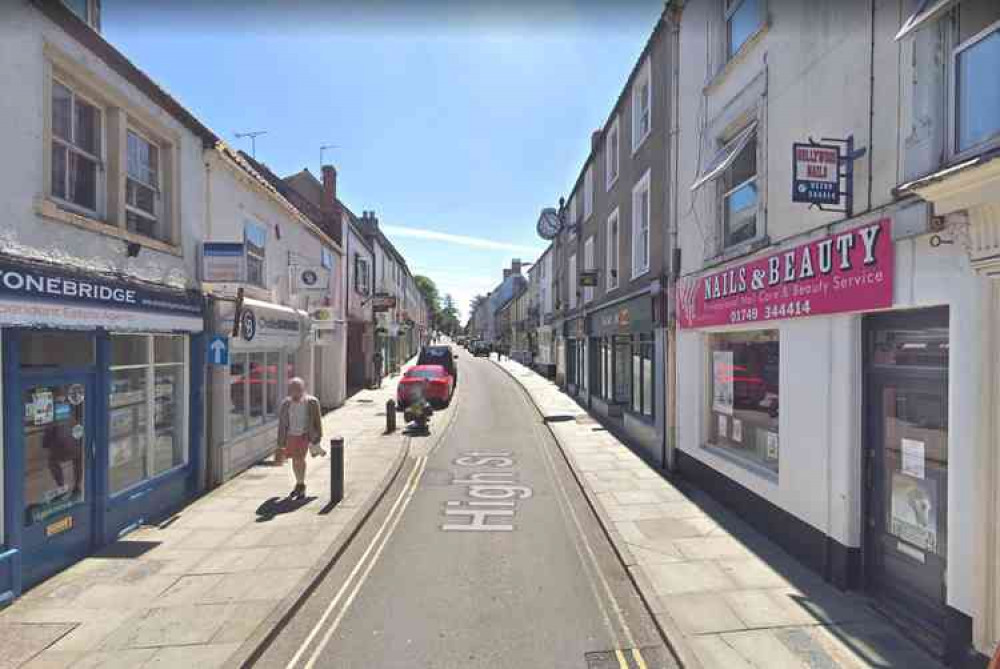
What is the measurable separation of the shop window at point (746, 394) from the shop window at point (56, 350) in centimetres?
882

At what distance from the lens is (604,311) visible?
1555cm

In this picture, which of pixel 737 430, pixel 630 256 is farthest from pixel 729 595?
pixel 630 256

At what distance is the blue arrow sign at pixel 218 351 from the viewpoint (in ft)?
26.3

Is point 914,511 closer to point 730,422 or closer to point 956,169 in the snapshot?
point 956,169

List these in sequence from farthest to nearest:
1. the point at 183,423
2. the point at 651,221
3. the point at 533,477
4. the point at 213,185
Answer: the point at 651,221 → the point at 533,477 → the point at 213,185 → the point at 183,423

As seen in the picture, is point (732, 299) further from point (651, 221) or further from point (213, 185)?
point (213, 185)

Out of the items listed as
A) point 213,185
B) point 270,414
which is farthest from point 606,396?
point 213,185

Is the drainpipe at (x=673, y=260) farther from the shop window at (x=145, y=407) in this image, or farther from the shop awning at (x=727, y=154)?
the shop window at (x=145, y=407)

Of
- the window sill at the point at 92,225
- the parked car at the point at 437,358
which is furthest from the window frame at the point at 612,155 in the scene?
the window sill at the point at 92,225

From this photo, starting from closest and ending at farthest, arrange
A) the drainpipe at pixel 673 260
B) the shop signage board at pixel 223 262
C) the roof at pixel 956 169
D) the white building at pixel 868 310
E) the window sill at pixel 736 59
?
1. the roof at pixel 956 169
2. the white building at pixel 868 310
3. the window sill at pixel 736 59
4. the shop signage board at pixel 223 262
5. the drainpipe at pixel 673 260

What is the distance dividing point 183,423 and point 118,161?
400cm

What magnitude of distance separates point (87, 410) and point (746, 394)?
901 centimetres

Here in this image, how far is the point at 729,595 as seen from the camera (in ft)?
16.4

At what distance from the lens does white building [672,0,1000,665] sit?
386cm
